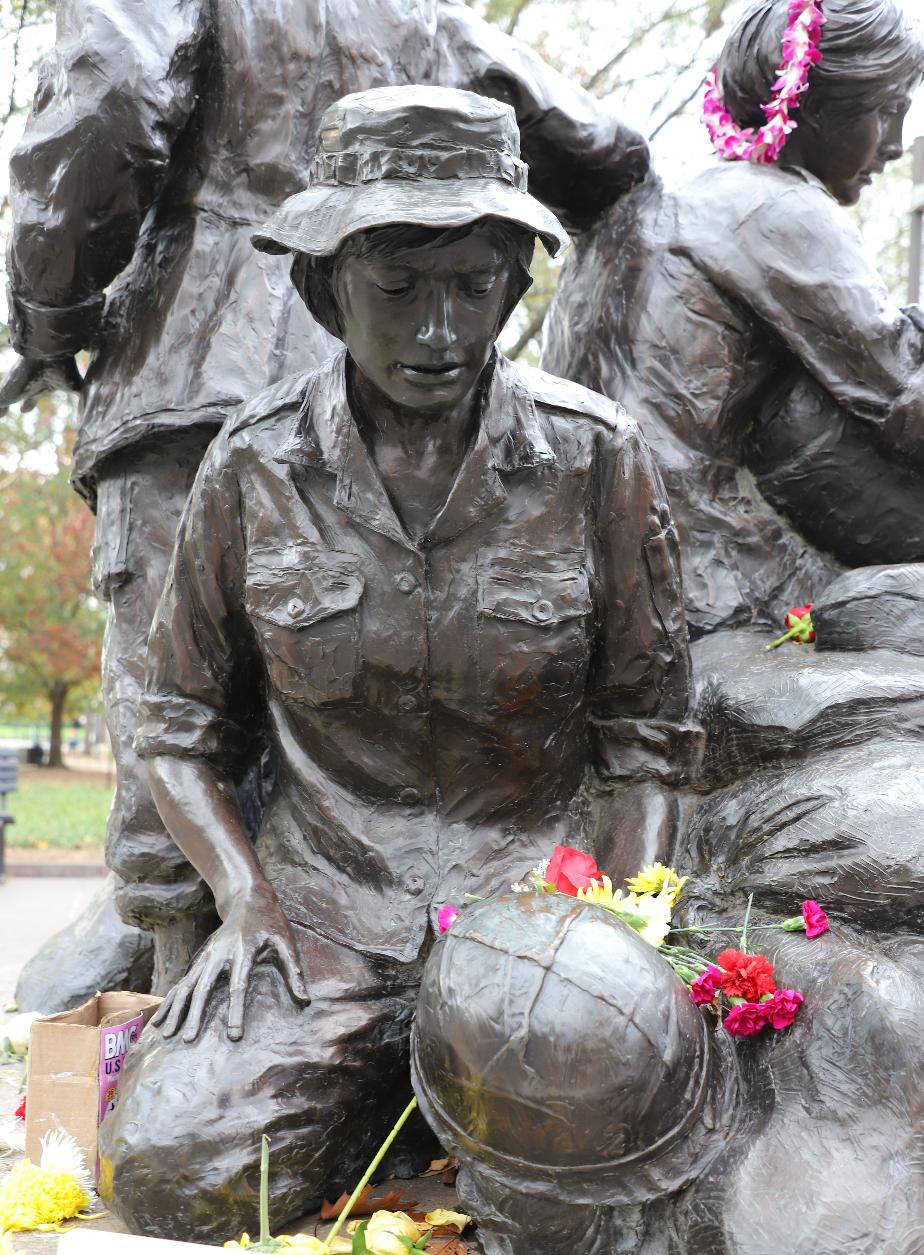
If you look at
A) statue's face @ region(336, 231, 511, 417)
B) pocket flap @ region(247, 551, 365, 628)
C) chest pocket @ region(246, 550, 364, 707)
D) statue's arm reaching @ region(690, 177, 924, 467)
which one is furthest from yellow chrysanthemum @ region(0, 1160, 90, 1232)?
statue's arm reaching @ region(690, 177, 924, 467)

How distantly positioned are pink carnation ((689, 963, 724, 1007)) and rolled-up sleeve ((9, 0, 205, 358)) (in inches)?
96.8

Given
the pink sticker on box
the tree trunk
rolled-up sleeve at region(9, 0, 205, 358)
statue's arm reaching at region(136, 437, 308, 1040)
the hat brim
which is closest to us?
the hat brim

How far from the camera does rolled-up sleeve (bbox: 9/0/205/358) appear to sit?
3.65m

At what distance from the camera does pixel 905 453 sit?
13.8 feet

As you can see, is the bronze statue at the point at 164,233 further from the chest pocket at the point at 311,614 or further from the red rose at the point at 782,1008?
the red rose at the point at 782,1008

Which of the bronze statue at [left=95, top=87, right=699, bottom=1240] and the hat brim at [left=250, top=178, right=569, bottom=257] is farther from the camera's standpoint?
the bronze statue at [left=95, top=87, right=699, bottom=1240]

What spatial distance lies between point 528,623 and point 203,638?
72 cm

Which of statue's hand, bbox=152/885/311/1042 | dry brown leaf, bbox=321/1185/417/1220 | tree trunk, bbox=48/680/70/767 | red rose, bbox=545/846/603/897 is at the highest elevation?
red rose, bbox=545/846/603/897

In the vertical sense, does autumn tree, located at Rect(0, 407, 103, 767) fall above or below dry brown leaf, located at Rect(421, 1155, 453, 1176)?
below

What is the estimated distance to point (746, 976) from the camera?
2615 millimetres

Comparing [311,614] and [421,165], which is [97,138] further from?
[311,614]

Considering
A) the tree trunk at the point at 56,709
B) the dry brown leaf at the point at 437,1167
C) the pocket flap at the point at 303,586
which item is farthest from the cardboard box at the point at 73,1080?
the tree trunk at the point at 56,709

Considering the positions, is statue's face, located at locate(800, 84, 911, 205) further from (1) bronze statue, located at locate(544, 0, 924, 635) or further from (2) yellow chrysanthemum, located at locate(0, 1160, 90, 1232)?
(2) yellow chrysanthemum, located at locate(0, 1160, 90, 1232)

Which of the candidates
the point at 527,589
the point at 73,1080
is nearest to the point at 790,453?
the point at 527,589
